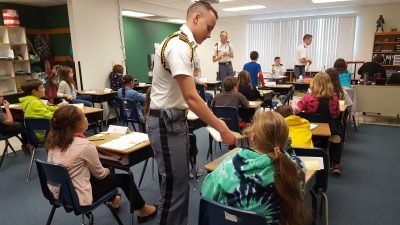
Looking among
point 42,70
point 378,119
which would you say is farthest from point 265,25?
point 42,70

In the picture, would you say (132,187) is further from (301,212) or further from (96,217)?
(301,212)

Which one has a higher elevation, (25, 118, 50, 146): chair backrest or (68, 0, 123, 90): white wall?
(68, 0, 123, 90): white wall

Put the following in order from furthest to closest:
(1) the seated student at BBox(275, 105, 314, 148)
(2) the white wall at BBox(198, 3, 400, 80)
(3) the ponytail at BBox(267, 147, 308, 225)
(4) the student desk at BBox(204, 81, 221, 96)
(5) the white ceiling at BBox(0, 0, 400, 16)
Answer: (2) the white wall at BBox(198, 3, 400, 80) < (4) the student desk at BBox(204, 81, 221, 96) < (5) the white ceiling at BBox(0, 0, 400, 16) < (1) the seated student at BBox(275, 105, 314, 148) < (3) the ponytail at BBox(267, 147, 308, 225)

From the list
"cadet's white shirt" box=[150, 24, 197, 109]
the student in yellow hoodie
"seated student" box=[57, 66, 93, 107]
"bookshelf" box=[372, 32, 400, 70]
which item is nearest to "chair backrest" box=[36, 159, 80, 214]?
"cadet's white shirt" box=[150, 24, 197, 109]

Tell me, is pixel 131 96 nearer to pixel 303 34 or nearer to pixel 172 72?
pixel 172 72

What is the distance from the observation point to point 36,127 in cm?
342

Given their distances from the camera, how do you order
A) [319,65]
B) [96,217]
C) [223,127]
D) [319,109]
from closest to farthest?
[223,127] → [96,217] → [319,109] → [319,65]

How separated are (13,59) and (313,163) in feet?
23.0

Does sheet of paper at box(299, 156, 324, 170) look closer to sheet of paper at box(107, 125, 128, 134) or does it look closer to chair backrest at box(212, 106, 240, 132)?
sheet of paper at box(107, 125, 128, 134)

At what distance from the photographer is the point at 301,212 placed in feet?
4.15

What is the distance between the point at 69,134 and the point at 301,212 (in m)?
1.53

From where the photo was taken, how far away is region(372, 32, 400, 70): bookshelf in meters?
8.55

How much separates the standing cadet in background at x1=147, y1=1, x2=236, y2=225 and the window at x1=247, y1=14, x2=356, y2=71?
363 inches

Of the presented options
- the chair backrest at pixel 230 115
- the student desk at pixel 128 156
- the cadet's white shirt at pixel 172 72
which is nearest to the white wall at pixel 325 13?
the chair backrest at pixel 230 115
